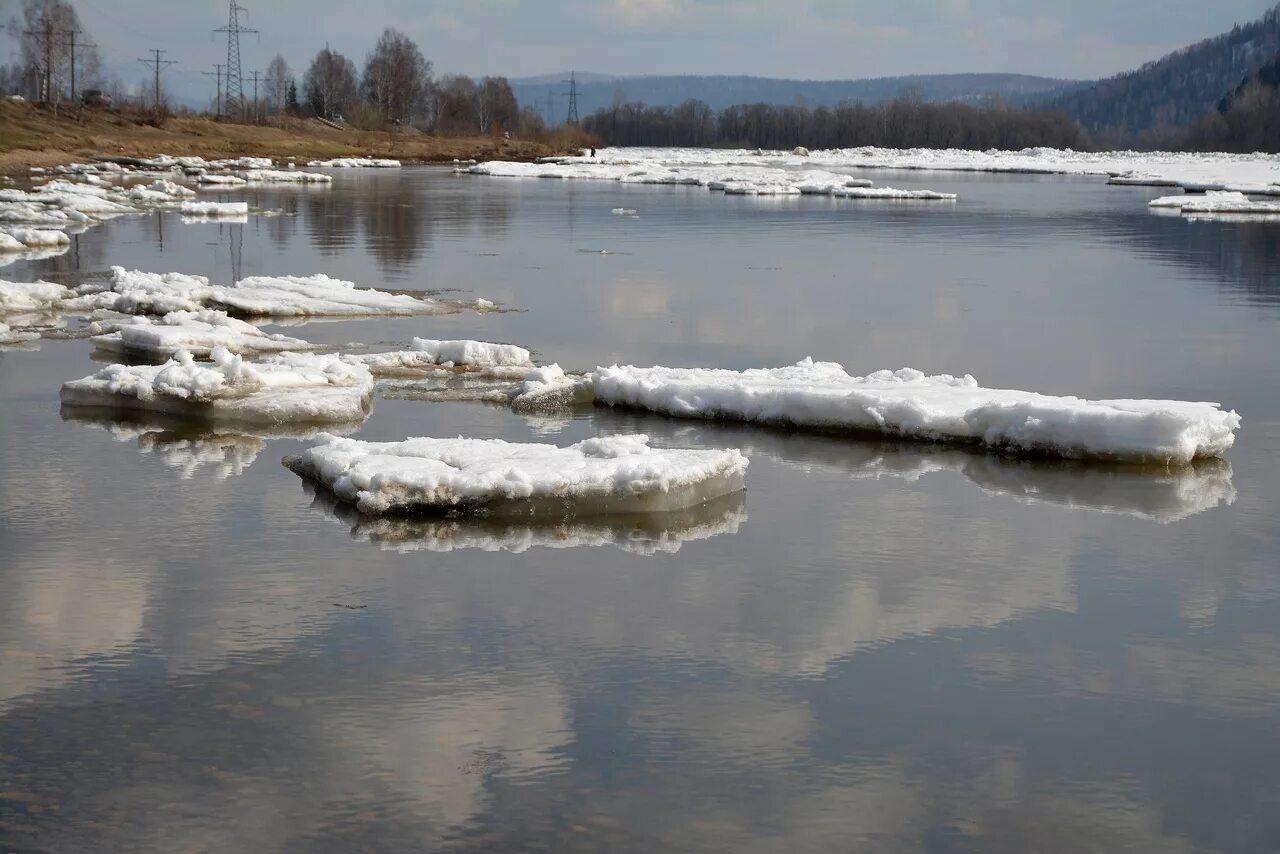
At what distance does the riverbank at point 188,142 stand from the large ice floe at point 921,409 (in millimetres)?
33155

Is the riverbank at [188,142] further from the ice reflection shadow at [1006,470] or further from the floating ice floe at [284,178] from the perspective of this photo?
the ice reflection shadow at [1006,470]

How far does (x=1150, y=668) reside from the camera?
4.87 meters

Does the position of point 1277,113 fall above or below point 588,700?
above

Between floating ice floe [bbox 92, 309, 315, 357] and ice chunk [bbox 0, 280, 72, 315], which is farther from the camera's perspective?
ice chunk [bbox 0, 280, 72, 315]

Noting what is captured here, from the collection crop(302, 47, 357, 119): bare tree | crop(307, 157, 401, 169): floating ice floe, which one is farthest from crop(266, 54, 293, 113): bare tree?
crop(307, 157, 401, 169): floating ice floe

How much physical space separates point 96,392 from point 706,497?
150 inches

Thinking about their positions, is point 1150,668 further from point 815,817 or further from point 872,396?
point 872,396

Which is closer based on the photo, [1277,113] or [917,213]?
[917,213]

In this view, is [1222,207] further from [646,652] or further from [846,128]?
[846,128]

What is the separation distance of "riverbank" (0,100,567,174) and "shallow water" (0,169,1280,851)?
34.6 m

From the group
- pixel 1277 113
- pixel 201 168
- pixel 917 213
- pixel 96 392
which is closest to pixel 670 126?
pixel 1277 113

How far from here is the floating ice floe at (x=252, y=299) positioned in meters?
12.1

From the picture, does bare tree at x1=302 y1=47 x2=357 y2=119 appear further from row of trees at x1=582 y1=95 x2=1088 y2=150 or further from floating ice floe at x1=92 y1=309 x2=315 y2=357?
floating ice floe at x1=92 y1=309 x2=315 y2=357

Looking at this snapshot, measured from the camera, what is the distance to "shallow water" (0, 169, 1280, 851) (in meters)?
3.84
